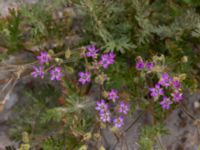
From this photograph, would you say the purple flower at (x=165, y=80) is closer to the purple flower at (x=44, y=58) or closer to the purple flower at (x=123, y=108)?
the purple flower at (x=123, y=108)

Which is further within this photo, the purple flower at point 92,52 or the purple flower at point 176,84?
the purple flower at point 92,52

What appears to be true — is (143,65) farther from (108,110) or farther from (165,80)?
(108,110)

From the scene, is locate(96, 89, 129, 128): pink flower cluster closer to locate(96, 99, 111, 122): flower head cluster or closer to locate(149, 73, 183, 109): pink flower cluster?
locate(96, 99, 111, 122): flower head cluster

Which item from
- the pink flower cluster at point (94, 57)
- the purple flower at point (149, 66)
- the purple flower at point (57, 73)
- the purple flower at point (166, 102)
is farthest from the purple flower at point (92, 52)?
the purple flower at point (166, 102)

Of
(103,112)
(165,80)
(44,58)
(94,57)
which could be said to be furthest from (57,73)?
(165,80)

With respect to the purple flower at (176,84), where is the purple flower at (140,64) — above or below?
above

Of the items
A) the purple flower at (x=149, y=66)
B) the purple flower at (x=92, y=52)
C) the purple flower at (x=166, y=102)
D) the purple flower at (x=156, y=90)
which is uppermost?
the purple flower at (x=92, y=52)

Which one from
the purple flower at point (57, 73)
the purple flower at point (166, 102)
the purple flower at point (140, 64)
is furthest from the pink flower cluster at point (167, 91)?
the purple flower at point (57, 73)

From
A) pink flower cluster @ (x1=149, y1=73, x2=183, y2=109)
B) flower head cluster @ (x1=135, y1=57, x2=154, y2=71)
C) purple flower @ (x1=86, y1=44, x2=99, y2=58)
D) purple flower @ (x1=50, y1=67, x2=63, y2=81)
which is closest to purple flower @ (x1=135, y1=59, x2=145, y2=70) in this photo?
flower head cluster @ (x1=135, y1=57, x2=154, y2=71)
